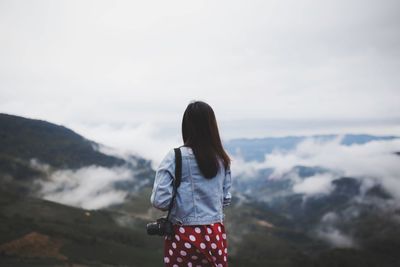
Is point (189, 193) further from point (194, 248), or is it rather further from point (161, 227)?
point (194, 248)

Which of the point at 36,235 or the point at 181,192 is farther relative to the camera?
the point at 36,235

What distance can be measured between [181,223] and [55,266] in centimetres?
6624

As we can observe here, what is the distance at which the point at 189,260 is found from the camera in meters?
6.62

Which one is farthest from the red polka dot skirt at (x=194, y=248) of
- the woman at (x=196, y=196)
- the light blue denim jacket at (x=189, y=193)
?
the light blue denim jacket at (x=189, y=193)

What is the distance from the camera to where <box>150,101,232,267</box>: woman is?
21.5 feet

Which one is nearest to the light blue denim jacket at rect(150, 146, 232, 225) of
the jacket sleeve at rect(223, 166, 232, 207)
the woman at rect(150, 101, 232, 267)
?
the woman at rect(150, 101, 232, 267)

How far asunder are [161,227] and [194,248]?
2.03ft

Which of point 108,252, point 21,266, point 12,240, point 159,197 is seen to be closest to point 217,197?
point 159,197

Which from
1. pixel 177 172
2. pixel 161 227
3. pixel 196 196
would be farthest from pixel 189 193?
pixel 161 227

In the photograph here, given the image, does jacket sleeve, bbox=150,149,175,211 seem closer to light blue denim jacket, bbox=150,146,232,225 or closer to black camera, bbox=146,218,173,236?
light blue denim jacket, bbox=150,146,232,225

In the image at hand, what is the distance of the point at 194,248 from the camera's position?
657 centimetres

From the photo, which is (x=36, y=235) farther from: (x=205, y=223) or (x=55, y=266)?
(x=205, y=223)

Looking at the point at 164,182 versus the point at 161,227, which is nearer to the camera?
the point at 164,182

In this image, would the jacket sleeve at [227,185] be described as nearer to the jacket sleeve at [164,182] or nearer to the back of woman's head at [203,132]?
the back of woman's head at [203,132]
